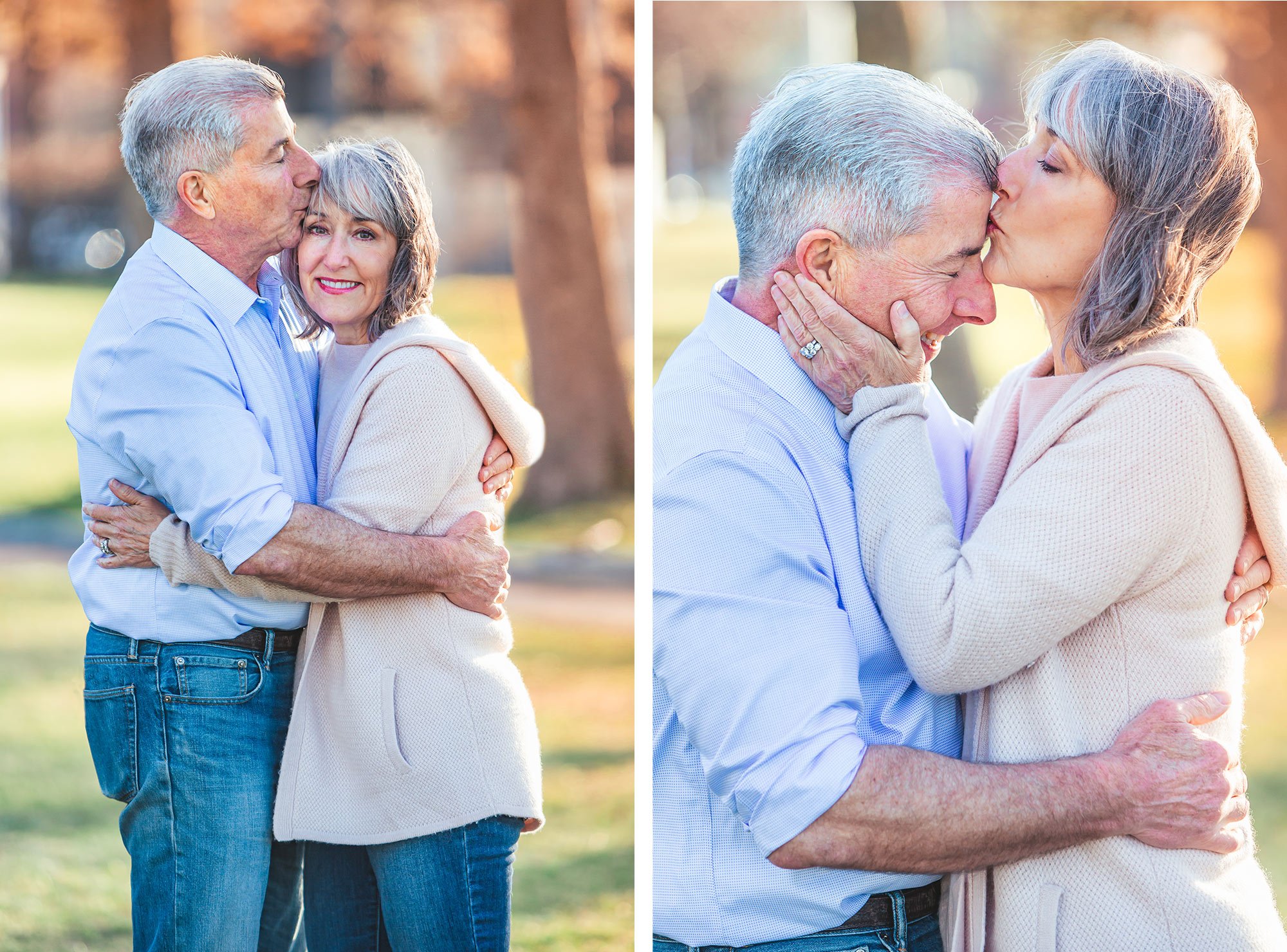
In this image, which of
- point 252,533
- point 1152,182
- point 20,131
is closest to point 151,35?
point 252,533

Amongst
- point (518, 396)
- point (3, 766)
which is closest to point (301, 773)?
point (518, 396)

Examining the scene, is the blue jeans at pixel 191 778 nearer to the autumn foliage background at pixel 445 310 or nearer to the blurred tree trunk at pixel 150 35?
the autumn foliage background at pixel 445 310

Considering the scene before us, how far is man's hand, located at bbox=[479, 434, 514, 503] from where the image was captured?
2412mm

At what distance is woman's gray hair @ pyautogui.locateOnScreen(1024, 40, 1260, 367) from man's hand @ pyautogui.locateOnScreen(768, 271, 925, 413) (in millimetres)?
264

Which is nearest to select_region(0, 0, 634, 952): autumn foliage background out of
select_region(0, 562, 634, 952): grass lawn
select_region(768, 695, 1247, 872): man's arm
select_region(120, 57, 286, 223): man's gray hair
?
select_region(0, 562, 634, 952): grass lawn

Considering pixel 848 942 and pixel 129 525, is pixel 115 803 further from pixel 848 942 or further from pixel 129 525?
pixel 848 942

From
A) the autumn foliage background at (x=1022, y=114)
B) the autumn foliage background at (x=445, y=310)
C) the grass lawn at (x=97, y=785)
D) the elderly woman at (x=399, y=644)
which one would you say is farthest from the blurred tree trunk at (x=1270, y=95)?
the elderly woman at (x=399, y=644)

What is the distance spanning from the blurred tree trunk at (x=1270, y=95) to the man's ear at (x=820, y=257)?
27.1 feet

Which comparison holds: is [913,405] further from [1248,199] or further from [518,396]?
[518,396]

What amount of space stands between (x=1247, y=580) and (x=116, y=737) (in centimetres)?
196

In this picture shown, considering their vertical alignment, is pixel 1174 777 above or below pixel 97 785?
above

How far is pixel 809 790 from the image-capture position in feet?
5.95

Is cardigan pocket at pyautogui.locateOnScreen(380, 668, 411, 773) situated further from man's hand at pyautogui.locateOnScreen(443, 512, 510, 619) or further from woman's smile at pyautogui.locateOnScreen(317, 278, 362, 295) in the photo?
woman's smile at pyautogui.locateOnScreen(317, 278, 362, 295)

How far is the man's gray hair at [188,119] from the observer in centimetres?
226
